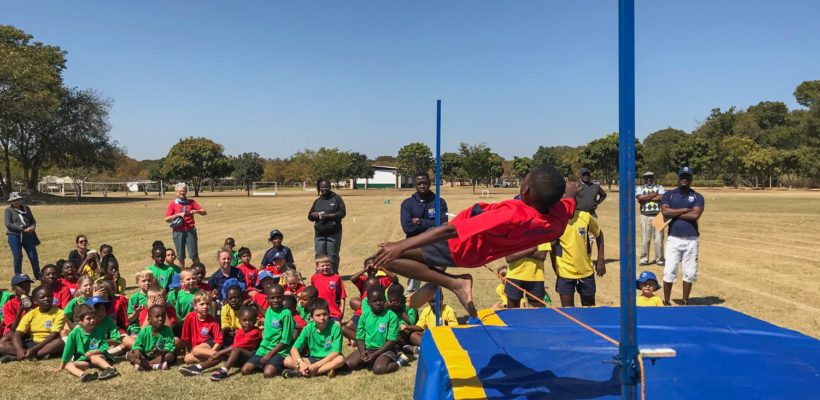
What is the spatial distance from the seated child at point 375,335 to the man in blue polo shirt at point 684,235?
4446 mm

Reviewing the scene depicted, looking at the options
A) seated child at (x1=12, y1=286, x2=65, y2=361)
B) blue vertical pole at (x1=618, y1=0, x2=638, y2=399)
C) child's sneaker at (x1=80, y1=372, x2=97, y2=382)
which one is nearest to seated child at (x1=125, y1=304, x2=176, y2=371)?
child's sneaker at (x1=80, y1=372, x2=97, y2=382)

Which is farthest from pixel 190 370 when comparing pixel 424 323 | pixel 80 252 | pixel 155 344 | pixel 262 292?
pixel 80 252

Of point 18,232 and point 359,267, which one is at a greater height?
point 18,232

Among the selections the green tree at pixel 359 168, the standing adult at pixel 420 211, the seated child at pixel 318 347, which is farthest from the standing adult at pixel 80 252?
the green tree at pixel 359 168

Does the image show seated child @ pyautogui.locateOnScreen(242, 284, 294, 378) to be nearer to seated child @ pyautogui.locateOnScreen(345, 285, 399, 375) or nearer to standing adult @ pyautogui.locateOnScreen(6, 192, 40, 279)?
Answer: seated child @ pyautogui.locateOnScreen(345, 285, 399, 375)

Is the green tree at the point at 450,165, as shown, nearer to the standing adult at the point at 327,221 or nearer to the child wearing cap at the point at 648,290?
the standing adult at the point at 327,221

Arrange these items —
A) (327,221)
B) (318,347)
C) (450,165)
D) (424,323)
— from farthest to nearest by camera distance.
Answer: (450,165) → (327,221) → (424,323) → (318,347)

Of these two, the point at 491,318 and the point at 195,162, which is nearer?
the point at 491,318

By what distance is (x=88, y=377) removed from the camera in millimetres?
5156

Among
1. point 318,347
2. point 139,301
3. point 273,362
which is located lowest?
point 273,362

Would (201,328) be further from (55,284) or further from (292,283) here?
(55,284)

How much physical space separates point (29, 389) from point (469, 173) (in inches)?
2342

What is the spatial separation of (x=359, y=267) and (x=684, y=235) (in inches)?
270

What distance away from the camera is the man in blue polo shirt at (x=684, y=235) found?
741 cm
